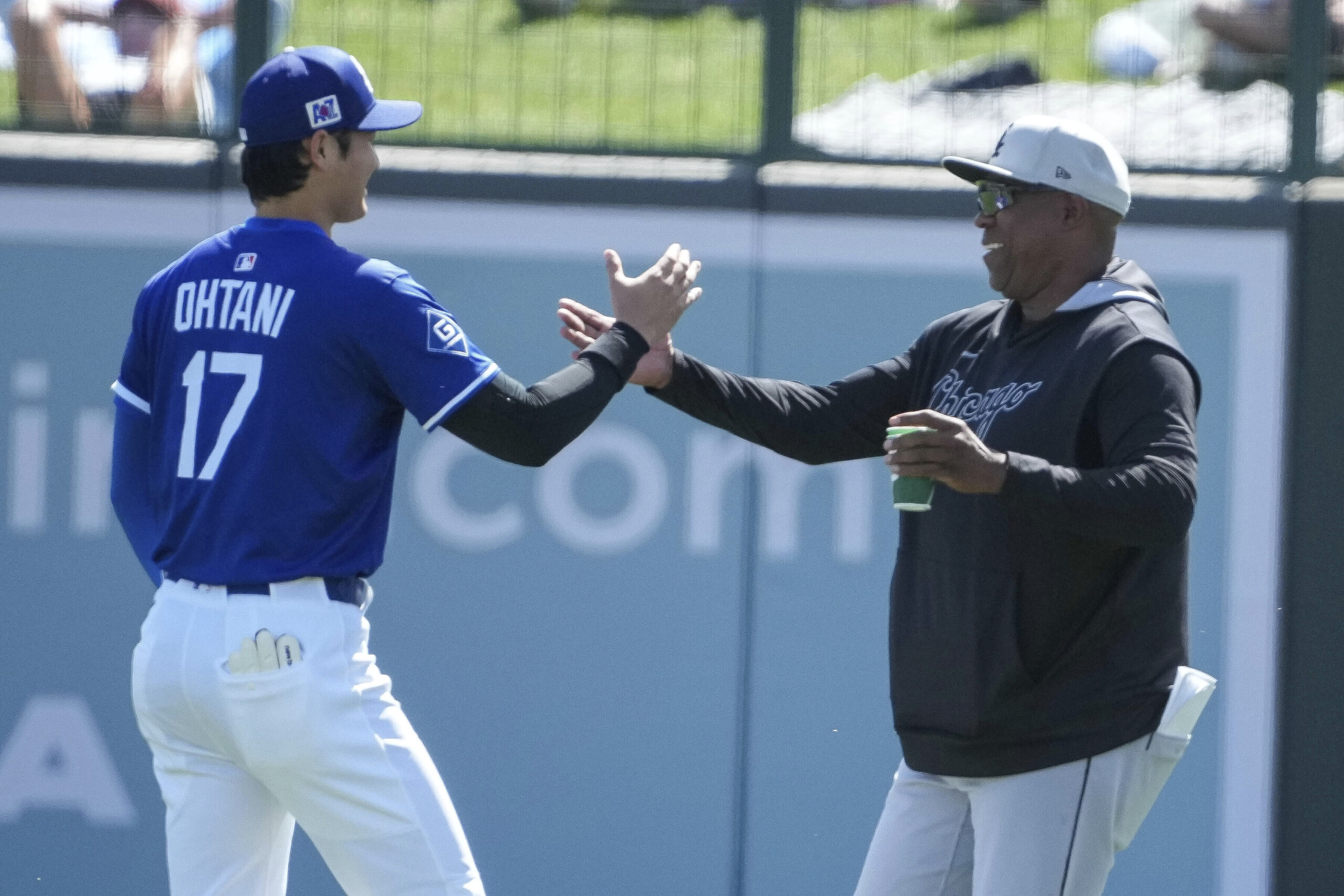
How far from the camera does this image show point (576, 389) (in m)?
2.91

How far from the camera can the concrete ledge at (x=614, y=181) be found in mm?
4418

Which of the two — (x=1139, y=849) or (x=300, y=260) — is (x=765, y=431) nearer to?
(x=300, y=260)

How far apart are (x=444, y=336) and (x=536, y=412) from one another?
20 centimetres

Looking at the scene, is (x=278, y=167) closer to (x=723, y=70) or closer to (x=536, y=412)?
(x=536, y=412)

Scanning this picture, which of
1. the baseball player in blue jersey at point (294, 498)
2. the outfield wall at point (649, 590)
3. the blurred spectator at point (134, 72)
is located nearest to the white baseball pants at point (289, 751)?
the baseball player in blue jersey at point (294, 498)

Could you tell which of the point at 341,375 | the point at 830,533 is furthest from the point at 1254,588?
the point at 341,375

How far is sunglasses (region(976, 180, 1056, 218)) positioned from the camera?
3098mm

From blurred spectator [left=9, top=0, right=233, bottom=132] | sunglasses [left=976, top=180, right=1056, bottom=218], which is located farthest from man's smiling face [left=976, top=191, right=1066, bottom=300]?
blurred spectator [left=9, top=0, right=233, bottom=132]

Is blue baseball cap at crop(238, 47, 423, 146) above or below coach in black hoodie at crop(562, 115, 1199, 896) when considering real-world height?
above

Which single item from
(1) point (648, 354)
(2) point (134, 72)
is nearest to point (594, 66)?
(2) point (134, 72)

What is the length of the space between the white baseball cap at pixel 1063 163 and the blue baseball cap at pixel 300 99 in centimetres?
112

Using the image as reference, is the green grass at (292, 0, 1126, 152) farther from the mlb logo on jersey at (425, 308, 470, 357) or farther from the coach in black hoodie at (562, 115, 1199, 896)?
the mlb logo on jersey at (425, 308, 470, 357)

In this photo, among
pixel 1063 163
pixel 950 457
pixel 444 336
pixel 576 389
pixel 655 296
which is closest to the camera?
pixel 950 457

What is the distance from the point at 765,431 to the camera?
136 inches
